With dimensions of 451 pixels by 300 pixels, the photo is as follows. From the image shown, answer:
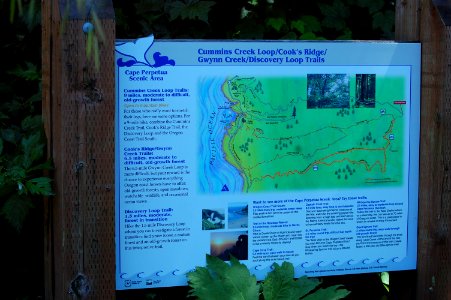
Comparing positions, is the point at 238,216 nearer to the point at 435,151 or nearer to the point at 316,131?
the point at 316,131

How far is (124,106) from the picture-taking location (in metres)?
3.16

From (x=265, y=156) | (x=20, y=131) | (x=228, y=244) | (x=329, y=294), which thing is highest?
(x=20, y=131)

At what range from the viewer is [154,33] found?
4.38 metres

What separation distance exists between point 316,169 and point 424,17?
983 mm

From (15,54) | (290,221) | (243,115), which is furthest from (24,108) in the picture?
(290,221)

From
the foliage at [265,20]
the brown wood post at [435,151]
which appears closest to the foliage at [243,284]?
the brown wood post at [435,151]

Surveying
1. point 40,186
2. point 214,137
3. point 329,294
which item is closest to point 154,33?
point 214,137

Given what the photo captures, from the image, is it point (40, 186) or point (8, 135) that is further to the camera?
point (8, 135)

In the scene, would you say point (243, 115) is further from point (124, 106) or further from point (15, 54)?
point (15, 54)

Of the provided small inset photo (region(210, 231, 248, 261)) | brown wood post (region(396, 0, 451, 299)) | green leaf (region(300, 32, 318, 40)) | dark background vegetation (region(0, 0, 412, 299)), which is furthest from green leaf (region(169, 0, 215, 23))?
small inset photo (region(210, 231, 248, 261))

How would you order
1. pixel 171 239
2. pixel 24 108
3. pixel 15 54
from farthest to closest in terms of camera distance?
pixel 15 54
pixel 24 108
pixel 171 239

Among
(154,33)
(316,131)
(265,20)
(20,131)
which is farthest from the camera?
(265,20)

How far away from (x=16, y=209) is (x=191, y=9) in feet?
5.34

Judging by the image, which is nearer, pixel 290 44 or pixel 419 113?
pixel 290 44
